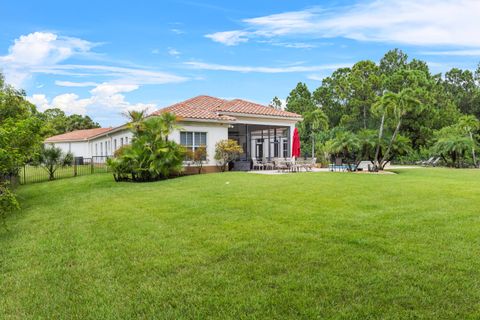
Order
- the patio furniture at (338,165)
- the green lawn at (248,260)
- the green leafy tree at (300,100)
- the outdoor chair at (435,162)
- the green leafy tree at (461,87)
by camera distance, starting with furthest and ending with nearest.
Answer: the green leafy tree at (461,87) → the green leafy tree at (300,100) → the outdoor chair at (435,162) → the patio furniture at (338,165) → the green lawn at (248,260)

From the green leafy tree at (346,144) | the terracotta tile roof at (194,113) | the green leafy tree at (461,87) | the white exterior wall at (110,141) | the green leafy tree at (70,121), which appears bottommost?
the green leafy tree at (346,144)

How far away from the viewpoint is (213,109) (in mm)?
23922

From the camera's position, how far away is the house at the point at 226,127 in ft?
69.9

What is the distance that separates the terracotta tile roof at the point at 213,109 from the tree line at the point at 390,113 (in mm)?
5249

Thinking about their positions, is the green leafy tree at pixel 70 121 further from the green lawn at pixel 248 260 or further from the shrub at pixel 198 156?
the green lawn at pixel 248 260

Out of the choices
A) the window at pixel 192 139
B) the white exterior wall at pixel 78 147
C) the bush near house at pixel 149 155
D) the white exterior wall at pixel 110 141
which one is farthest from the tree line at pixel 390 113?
the white exterior wall at pixel 78 147

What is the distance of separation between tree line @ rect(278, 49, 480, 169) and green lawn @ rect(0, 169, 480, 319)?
13.2 m

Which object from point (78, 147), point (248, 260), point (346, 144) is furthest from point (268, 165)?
point (78, 147)

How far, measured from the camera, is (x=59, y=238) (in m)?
7.23

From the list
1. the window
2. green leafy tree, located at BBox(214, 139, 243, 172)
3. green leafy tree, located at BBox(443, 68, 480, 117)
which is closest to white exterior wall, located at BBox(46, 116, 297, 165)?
the window

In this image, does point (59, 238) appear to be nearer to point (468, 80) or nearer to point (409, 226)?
point (409, 226)

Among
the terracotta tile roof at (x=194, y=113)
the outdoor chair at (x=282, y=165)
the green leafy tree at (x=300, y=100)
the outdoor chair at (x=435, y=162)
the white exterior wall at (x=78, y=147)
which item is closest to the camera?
the terracotta tile roof at (x=194, y=113)

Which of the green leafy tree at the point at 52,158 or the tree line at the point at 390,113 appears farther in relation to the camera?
the tree line at the point at 390,113

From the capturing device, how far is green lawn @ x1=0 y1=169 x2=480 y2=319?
402 cm
